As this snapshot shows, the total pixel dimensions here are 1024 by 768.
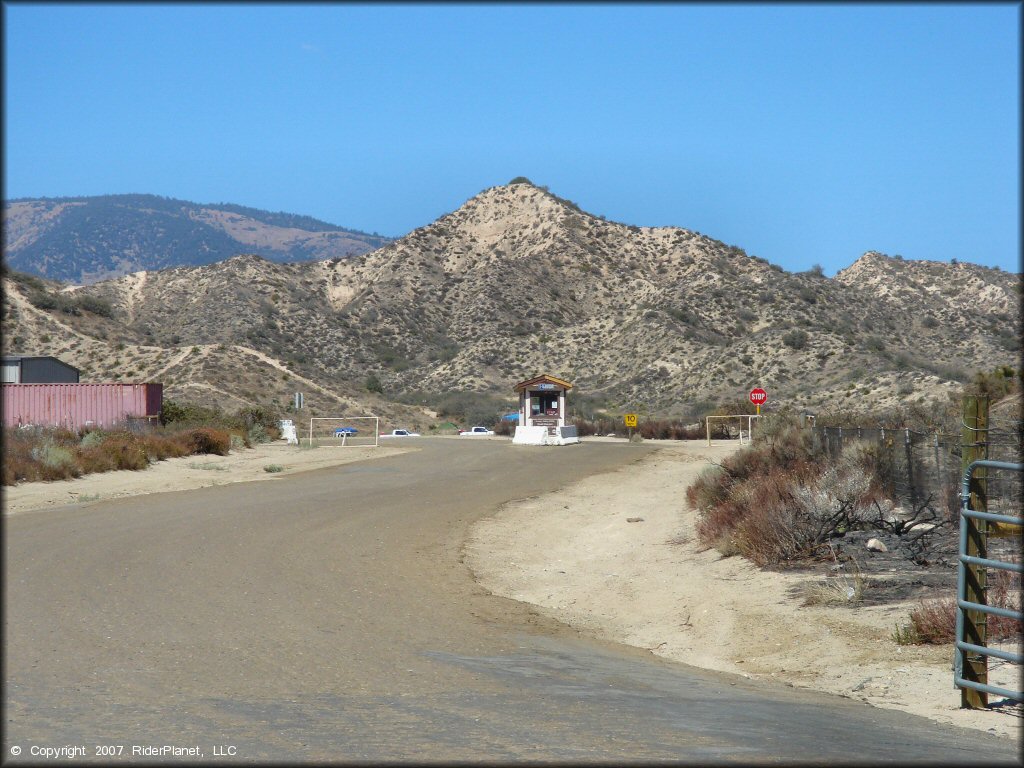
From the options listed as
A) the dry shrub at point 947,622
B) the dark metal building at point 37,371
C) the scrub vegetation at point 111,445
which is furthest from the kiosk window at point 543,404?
the dry shrub at point 947,622

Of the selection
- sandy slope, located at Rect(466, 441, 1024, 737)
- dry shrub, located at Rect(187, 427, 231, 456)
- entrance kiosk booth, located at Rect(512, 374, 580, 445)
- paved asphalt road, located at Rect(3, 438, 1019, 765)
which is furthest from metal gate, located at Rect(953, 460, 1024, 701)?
entrance kiosk booth, located at Rect(512, 374, 580, 445)

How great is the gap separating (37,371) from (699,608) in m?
52.5

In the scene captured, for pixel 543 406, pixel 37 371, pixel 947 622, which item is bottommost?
pixel 947 622

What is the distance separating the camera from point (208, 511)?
2248cm

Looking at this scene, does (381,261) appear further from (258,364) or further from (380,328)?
(258,364)

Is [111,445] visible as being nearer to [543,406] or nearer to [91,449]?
[91,449]

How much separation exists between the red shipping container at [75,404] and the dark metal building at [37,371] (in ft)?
27.1

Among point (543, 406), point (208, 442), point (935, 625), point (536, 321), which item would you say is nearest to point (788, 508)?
point (935, 625)

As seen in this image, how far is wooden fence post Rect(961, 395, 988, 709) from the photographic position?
28.4 feet

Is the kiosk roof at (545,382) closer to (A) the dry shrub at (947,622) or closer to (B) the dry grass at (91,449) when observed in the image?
(B) the dry grass at (91,449)

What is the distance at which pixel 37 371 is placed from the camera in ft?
189

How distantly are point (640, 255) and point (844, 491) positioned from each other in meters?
103

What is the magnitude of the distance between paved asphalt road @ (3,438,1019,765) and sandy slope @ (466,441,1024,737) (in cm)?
60

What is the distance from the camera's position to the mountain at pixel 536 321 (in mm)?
80188
